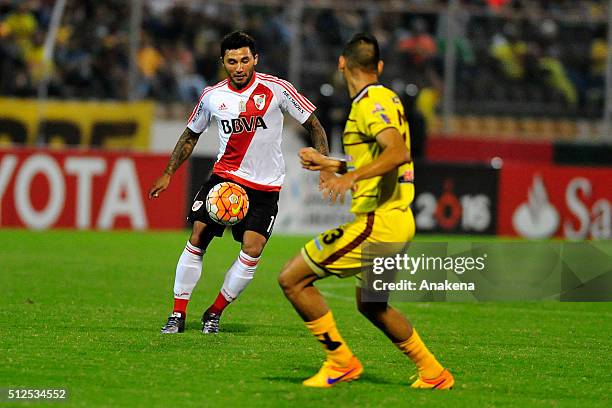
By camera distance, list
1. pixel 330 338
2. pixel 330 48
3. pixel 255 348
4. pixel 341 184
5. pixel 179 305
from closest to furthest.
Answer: pixel 341 184, pixel 330 338, pixel 255 348, pixel 179 305, pixel 330 48

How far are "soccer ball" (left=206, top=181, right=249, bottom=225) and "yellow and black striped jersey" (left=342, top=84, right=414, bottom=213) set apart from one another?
2372mm

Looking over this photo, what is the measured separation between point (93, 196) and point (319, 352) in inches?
460

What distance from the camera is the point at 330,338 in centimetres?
729

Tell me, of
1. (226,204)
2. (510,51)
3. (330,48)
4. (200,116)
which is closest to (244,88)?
(200,116)

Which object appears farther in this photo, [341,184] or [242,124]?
[242,124]

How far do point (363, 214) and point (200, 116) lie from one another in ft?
9.78

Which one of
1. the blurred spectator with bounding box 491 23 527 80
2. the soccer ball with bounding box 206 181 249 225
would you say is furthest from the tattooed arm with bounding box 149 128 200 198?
the blurred spectator with bounding box 491 23 527 80

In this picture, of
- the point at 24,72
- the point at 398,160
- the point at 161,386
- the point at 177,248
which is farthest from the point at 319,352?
the point at 24,72

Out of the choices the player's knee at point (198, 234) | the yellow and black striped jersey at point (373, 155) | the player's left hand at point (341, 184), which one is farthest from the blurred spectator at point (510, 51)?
the player's left hand at point (341, 184)

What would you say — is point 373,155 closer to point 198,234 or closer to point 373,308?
point 373,308

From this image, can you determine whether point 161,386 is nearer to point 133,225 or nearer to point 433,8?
point 133,225

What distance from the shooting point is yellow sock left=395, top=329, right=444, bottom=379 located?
23.7 feet

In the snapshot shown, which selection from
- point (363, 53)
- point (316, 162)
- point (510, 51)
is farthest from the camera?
point (510, 51)

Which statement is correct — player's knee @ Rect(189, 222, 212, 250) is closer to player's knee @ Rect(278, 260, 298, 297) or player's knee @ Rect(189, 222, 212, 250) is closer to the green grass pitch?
the green grass pitch
